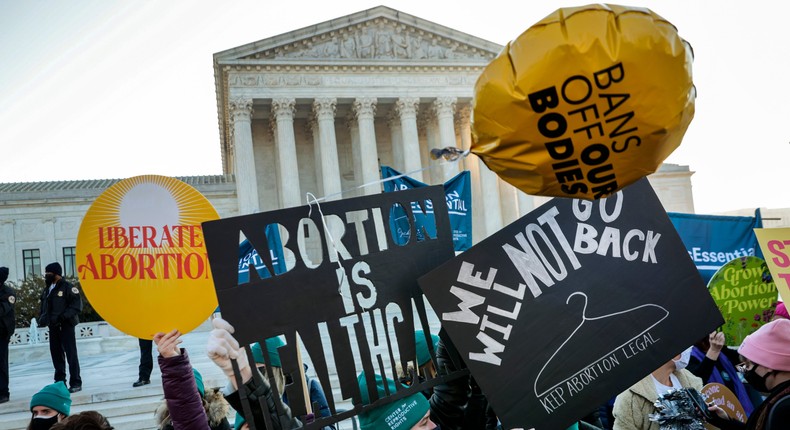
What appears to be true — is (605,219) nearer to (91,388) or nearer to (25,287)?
(91,388)

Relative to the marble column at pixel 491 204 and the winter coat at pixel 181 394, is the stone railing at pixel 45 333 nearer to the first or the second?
the marble column at pixel 491 204

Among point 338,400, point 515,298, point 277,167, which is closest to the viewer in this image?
point 515,298

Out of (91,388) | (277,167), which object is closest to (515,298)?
(91,388)

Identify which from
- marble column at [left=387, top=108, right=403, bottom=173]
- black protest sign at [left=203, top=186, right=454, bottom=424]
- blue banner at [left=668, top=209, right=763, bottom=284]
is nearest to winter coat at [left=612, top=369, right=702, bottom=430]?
black protest sign at [left=203, top=186, right=454, bottom=424]

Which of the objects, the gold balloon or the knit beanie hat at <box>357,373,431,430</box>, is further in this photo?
the knit beanie hat at <box>357,373,431,430</box>

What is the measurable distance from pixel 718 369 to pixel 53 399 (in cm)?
487

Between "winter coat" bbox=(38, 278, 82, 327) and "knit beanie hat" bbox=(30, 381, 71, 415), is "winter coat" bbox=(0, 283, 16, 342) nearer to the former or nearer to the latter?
"winter coat" bbox=(38, 278, 82, 327)

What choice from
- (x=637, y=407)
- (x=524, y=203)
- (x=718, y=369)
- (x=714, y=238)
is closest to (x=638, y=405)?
(x=637, y=407)

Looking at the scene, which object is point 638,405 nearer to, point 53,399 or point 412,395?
point 412,395

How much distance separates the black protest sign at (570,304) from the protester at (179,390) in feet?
3.66

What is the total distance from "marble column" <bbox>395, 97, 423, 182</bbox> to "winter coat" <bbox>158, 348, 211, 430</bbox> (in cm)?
3373

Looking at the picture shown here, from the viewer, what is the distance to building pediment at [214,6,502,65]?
115ft

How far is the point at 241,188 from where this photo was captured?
1362 inches

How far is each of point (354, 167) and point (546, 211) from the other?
1456 inches
